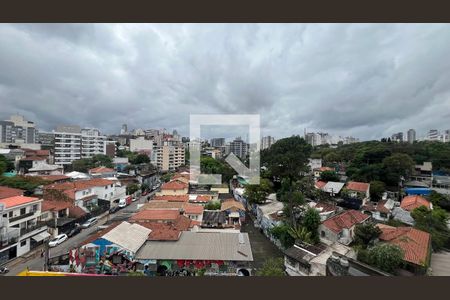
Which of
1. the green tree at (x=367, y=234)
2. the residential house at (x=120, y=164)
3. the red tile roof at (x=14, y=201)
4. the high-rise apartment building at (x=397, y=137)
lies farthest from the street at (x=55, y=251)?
the high-rise apartment building at (x=397, y=137)

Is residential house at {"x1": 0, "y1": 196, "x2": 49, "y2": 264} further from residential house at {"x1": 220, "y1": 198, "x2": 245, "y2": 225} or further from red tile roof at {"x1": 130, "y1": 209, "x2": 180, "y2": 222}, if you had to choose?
residential house at {"x1": 220, "y1": 198, "x2": 245, "y2": 225}

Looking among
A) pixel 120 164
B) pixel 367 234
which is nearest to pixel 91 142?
pixel 120 164

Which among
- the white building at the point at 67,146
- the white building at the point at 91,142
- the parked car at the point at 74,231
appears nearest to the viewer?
the parked car at the point at 74,231

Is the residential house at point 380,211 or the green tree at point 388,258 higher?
the green tree at point 388,258

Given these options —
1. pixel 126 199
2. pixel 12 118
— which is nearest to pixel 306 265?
pixel 126 199

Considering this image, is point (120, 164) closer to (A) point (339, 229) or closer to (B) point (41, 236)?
(B) point (41, 236)

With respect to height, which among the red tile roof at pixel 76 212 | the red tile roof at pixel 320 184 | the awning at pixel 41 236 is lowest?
the awning at pixel 41 236

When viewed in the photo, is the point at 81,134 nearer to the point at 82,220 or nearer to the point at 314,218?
the point at 82,220

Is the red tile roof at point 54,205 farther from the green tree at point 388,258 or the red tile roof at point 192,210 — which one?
the green tree at point 388,258
